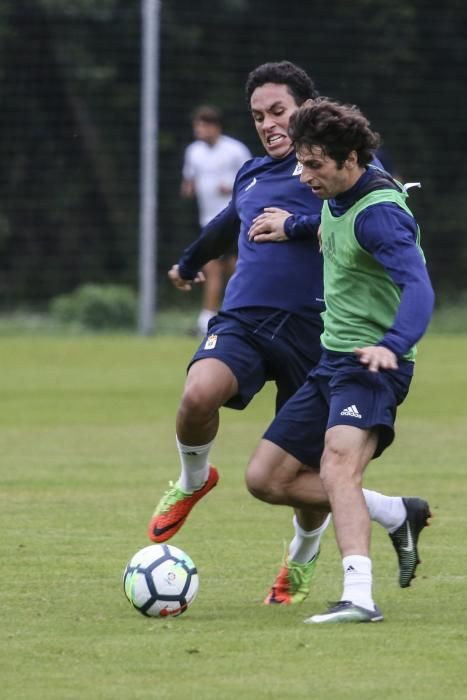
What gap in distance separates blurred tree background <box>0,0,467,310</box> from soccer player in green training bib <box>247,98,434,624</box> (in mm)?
17680

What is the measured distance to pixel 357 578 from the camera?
18.7ft

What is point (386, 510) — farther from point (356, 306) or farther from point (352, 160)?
point (352, 160)

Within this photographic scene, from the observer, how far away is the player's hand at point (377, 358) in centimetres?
542

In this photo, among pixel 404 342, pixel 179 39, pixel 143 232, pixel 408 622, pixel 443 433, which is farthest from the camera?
pixel 179 39

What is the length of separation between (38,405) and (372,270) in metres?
8.64

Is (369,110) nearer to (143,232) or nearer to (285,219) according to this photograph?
(143,232)

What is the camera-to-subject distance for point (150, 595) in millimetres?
6027

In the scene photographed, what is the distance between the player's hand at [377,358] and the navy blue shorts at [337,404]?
404 mm

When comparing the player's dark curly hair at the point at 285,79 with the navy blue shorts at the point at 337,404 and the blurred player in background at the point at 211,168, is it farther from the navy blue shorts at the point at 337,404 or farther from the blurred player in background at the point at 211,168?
the blurred player in background at the point at 211,168

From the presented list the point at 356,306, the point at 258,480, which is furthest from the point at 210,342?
the point at 356,306

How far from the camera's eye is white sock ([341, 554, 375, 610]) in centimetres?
570

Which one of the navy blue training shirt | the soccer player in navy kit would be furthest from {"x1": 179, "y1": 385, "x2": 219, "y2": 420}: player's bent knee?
the navy blue training shirt

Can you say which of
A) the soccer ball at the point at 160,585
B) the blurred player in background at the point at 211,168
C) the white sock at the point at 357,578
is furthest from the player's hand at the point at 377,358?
the blurred player in background at the point at 211,168

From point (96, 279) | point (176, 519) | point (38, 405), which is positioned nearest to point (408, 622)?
point (176, 519)
